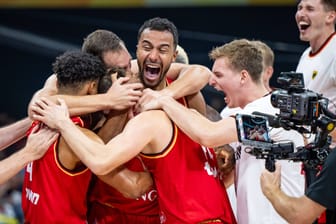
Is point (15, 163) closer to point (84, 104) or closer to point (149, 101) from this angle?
point (84, 104)

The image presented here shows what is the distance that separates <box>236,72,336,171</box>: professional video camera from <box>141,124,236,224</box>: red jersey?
55cm

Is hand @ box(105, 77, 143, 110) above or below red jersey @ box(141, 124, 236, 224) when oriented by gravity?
above

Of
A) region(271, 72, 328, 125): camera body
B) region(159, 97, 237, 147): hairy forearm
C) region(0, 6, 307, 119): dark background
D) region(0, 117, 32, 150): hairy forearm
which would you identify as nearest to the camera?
region(271, 72, 328, 125): camera body

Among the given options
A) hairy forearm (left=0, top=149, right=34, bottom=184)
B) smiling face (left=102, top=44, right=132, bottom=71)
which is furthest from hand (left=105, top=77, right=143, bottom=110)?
hairy forearm (left=0, top=149, right=34, bottom=184)

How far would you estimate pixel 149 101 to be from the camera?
185 inches

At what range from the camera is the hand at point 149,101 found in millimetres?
4676

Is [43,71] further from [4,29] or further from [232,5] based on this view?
[232,5]

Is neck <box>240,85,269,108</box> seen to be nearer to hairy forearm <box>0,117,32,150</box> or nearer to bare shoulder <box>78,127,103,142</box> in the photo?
bare shoulder <box>78,127,103,142</box>

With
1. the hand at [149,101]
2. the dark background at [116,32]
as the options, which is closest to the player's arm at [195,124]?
the hand at [149,101]

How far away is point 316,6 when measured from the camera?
20.1 ft

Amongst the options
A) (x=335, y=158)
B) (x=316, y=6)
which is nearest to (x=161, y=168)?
(x=335, y=158)

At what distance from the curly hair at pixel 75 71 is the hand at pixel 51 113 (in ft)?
0.46

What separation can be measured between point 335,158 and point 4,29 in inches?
321

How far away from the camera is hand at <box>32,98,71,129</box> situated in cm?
460
